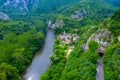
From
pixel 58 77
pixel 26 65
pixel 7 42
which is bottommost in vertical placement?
pixel 58 77

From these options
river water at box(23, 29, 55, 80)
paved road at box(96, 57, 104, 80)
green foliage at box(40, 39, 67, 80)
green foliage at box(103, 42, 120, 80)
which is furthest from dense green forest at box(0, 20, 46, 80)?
green foliage at box(103, 42, 120, 80)

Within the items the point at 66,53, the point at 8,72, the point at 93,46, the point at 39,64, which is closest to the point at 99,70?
the point at 93,46

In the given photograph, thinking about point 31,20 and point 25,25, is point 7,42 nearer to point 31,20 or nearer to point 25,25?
point 25,25

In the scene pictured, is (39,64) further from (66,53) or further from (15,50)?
(66,53)

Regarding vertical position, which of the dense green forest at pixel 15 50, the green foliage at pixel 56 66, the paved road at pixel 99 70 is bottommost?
the paved road at pixel 99 70

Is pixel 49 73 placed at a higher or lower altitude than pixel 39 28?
lower

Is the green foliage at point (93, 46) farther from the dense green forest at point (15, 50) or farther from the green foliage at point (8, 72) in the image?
the green foliage at point (8, 72)

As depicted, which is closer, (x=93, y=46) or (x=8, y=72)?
(x=8, y=72)

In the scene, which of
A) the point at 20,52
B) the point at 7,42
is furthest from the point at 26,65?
the point at 7,42

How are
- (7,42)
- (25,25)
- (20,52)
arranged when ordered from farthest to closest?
(25,25)
(7,42)
(20,52)

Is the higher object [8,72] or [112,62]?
[8,72]

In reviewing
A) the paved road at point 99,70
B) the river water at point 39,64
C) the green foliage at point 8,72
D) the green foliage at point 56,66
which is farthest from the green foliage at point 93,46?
the green foliage at point 8,72
